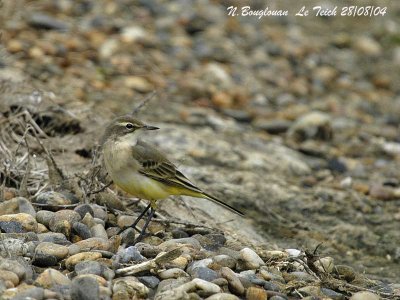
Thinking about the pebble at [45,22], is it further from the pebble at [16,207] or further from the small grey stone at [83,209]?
the pebble at [16,207]

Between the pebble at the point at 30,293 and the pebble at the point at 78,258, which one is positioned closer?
the pebble at the point at 30,293

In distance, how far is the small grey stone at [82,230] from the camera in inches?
251

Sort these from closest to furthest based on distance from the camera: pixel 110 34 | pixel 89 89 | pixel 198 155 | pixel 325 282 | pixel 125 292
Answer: pixel 125 292
pixel 325 282
pixel 198 155
pixel 89 89
pixel 110 34

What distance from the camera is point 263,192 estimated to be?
30.5ft

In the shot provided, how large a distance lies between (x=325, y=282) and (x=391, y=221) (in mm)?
3369

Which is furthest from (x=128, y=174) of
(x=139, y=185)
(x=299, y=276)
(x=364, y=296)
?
(x=364, y=296)

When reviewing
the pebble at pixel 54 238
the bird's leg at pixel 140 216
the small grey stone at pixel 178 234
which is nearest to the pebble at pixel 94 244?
the pebble at pixel 54 238

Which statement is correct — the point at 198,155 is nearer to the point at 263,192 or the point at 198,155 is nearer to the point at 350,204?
the point at 263,192

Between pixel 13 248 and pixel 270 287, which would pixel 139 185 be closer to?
pixel 13 248

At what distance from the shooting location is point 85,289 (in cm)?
511

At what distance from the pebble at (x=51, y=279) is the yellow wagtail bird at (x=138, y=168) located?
5.41 feet

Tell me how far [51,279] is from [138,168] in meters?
2.08

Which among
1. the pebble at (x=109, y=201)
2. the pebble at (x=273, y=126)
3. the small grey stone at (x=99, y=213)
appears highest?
the small grey stone at (x=99, y=213)

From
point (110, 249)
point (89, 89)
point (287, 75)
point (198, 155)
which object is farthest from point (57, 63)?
point (110, 249)
